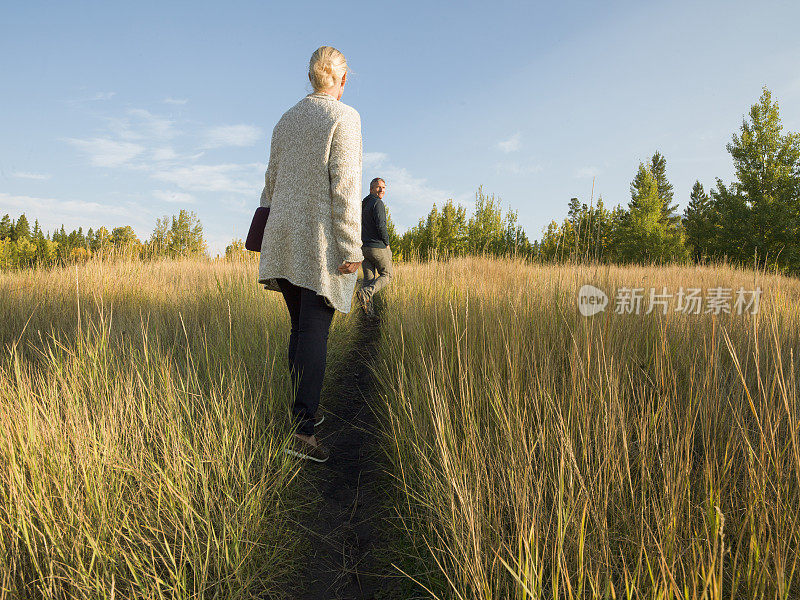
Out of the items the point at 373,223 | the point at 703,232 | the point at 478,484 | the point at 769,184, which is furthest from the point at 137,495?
the point at 703,232

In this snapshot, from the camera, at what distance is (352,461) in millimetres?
2762

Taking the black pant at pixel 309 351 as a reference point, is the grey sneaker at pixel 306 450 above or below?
below

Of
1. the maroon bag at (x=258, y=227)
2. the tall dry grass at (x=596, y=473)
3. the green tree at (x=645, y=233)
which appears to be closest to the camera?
the tall dry grass at (x=596, y=473)

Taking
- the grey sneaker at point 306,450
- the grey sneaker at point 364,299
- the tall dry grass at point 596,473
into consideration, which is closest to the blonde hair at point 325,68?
the tall dry grass at point 596,473

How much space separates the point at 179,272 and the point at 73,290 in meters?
1.95

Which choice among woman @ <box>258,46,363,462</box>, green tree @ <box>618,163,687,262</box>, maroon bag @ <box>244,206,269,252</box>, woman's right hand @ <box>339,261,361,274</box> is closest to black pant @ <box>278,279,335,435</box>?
woman @ <box>258,46,363,462</box>

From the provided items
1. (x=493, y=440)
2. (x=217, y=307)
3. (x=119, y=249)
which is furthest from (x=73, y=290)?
(x=493, y=440)

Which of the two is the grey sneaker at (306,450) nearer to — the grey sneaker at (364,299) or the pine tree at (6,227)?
the grey sneaker at (364,299)

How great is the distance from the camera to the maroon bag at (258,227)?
2584 millimetres

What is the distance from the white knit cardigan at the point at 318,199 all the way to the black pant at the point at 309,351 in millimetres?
92

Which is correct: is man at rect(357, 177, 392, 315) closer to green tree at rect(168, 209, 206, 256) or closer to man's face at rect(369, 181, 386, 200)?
man's face at rect(369, 181, 386, 200)

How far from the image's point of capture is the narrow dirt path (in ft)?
5.74

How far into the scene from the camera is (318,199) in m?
2.33

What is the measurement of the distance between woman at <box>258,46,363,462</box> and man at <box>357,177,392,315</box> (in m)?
4.36
